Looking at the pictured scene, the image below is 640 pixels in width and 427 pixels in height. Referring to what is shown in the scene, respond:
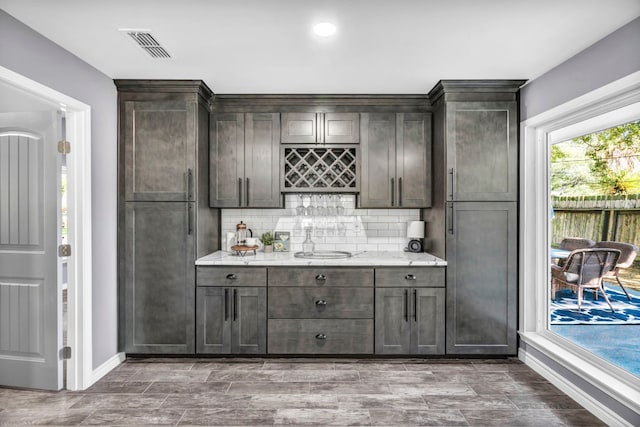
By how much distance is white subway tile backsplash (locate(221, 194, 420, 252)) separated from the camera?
13.3 feet

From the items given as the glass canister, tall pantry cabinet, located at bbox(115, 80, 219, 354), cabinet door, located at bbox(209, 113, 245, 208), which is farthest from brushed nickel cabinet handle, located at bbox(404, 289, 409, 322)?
tall pantry cabinet, located at bbox(115, 80, 219, 354)

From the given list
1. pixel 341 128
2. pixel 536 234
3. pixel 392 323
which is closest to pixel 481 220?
pixel 536 234

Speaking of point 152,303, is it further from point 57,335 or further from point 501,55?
point 501,55

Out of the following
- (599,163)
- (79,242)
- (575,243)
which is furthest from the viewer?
(575,243)

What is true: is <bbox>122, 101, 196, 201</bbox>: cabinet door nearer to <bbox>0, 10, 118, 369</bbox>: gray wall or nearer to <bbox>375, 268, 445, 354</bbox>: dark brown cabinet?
<bbox>0, 10, 118, 369</bbox>: gray wall

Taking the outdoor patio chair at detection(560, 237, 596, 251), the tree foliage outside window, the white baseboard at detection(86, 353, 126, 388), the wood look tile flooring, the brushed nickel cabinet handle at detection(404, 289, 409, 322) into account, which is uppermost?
the tree foliage outside window

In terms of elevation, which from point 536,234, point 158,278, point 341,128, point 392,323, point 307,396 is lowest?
point 307,396

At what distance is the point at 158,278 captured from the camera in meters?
3.37

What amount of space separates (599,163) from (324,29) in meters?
2.13

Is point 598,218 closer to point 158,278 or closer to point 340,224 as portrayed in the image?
point 340,224

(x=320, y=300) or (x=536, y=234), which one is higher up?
(x=536, y=234)

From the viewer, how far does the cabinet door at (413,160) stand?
369 cm


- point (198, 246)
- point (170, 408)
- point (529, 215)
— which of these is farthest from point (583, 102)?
point (170, 408)

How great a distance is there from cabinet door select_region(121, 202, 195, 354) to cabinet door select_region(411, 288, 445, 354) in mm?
1950
